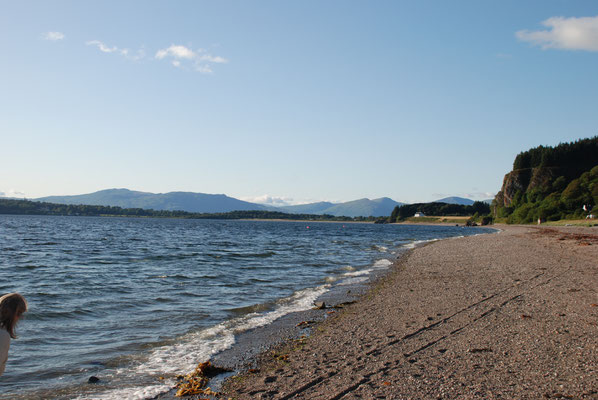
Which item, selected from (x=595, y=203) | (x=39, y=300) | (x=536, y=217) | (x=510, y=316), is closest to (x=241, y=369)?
(x=510, y=316)

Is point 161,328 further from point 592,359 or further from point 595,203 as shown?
point 595,203

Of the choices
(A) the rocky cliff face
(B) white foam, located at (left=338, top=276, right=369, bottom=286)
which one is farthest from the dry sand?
(A) the rocky cliff face

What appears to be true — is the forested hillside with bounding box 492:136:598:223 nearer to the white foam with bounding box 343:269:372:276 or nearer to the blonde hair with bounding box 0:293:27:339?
the white foam with bounding box 343:269:372:276

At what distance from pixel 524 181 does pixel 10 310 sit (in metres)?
181

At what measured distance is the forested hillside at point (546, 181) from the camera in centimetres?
11331

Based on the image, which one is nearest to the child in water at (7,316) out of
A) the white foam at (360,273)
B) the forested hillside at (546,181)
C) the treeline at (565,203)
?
the white foam at (360,273)

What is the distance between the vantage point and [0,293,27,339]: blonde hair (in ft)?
16.4

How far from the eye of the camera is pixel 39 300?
52.9 feet

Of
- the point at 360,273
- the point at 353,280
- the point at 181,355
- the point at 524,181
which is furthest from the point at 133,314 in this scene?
the point at 524,181

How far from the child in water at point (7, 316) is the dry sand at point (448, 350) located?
3471 mm

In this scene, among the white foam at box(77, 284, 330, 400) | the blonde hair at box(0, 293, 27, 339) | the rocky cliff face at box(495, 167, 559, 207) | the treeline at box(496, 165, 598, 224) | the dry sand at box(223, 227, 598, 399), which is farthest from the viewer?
the rocky cliff face at box(495, 167, 559, 207)

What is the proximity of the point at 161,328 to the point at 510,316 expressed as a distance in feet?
31.8

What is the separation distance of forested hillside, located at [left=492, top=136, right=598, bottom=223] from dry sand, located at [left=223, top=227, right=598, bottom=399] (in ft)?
372

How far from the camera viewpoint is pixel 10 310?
5.04 metres
